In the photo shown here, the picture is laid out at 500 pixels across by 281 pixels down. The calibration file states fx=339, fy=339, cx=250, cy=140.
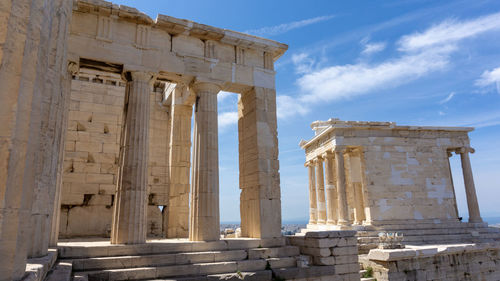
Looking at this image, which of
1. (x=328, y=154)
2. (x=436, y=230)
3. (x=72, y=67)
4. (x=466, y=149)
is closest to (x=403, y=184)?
(x=436, y=230)

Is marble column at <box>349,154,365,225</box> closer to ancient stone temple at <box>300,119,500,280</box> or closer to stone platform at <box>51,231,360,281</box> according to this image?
ancient stone temple at <box>300,119,500,280</box>

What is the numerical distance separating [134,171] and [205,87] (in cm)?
367

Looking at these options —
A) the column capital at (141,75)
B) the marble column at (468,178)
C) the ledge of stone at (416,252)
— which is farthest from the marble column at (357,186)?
the column capital at (141,75)

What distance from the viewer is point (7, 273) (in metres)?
3.71

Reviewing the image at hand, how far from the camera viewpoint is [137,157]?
9.91 meters

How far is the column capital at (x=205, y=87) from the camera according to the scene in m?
11.5

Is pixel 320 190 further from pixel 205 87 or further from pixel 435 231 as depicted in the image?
pixel 205 87

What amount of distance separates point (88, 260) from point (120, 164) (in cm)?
289

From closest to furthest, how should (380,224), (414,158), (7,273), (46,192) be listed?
(7,273) → (46,192) → (380,224) → (414,158)

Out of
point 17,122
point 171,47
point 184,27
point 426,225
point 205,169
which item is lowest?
point 426,225

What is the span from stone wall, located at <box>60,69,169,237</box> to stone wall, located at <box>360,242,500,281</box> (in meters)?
9.01

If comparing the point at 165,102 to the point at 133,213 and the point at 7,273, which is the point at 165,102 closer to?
the point at 133,213

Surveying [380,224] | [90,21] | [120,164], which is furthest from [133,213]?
[380,224]

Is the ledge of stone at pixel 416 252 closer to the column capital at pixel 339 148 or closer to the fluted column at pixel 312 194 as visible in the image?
the column capital at pixel 339 148
